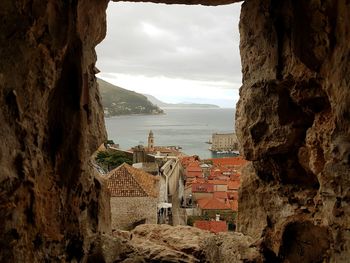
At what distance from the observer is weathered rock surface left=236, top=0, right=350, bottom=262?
21.1ft

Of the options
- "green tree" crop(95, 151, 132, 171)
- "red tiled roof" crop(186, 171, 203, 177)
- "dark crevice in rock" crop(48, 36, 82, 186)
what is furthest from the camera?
"red tiled roof" crop(186, 171, 203, 177)

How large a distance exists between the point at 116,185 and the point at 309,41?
1283 centimetres

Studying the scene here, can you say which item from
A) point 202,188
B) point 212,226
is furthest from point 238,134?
point 202,188

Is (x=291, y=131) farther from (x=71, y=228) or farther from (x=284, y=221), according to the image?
(x=71, y=228)

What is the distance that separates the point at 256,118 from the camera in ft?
30.7

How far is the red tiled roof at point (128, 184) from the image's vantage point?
1836 cm

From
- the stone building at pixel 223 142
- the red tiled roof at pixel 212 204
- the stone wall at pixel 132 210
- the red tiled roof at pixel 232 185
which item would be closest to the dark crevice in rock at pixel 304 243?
the stone wall at pixel 132 210

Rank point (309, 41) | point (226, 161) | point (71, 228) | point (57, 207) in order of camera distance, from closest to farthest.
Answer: point (309, 41) → point (57, 207) → point (71, 228) → point (226, 161)

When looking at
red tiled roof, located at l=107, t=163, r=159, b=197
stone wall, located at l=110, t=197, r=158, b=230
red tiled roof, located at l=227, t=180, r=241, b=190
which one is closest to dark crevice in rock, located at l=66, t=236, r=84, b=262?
stone wall, located at l=110, t=197, r=158, b=230

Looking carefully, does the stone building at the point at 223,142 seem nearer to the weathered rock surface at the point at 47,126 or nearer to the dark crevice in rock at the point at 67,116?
the weathered rock surface at the point at 47,126

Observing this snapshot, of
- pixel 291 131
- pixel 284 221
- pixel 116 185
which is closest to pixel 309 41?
pixel 291 131

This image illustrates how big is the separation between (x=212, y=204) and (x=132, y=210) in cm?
1157

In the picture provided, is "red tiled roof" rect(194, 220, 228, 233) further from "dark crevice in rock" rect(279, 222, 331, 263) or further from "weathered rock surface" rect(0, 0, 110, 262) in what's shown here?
"dark crevice in rock" rect(279, 222, 331, 263)

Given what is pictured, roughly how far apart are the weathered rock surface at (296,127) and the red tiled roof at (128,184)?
8.46m
